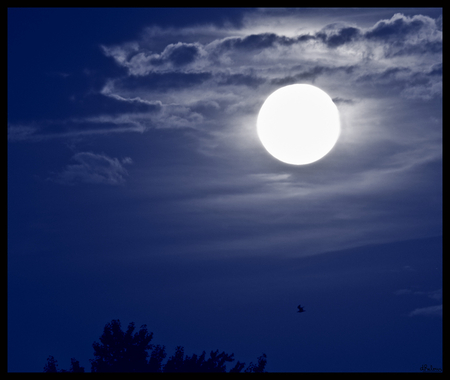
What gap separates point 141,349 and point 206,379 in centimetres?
1920

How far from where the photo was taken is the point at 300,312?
84.0 feet
